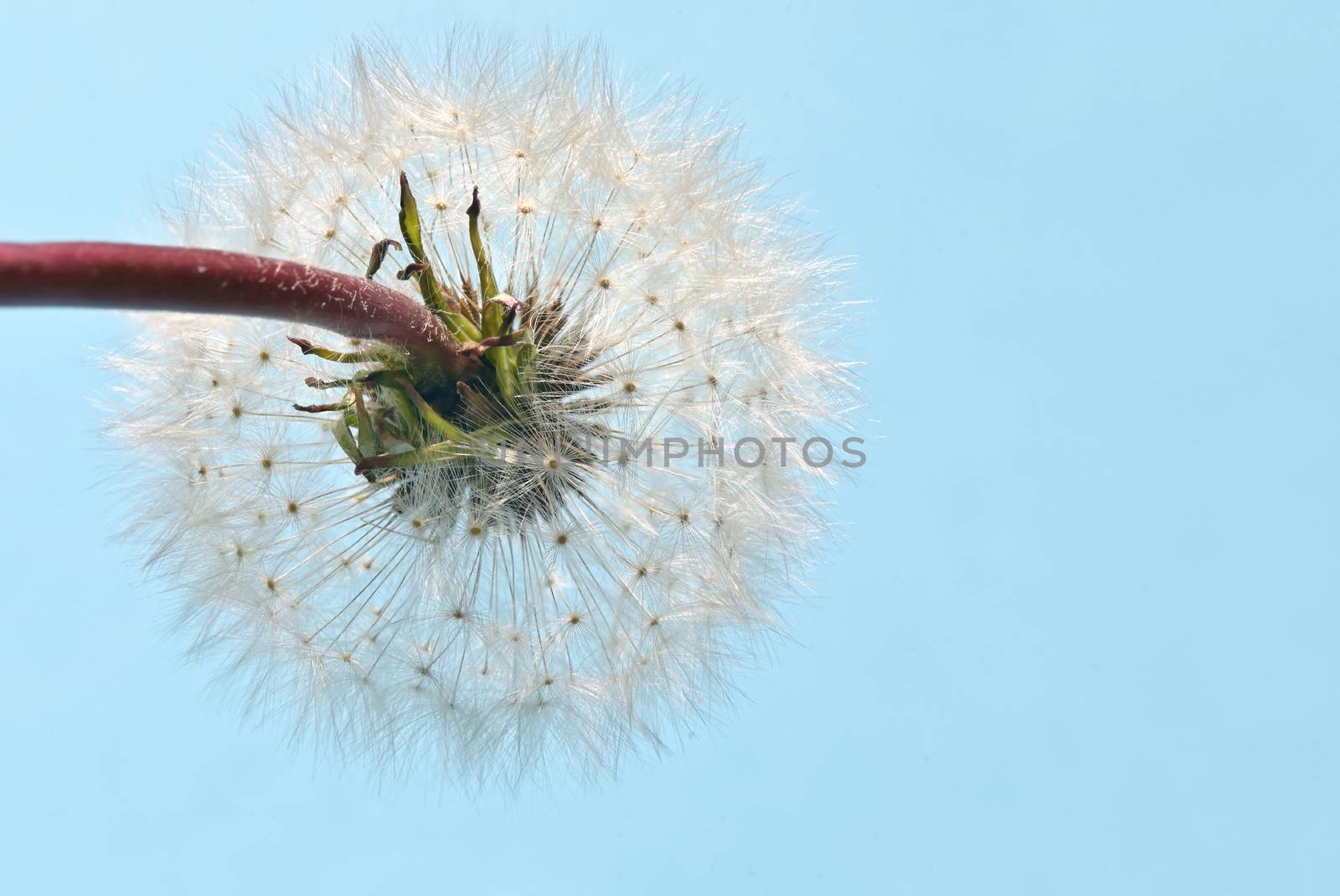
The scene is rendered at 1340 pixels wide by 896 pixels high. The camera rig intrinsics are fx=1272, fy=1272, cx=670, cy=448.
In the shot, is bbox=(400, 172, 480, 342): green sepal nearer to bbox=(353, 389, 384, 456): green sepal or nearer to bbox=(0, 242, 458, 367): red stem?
bbox=(0, 242, 458, 367): red stem

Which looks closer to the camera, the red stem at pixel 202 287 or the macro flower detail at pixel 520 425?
the red stem at pixel 202 287

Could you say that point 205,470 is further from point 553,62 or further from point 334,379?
point 553,62

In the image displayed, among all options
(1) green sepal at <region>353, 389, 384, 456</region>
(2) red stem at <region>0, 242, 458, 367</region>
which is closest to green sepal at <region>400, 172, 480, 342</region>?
(2) red stem at <region>0, 242, 458, 367</region>

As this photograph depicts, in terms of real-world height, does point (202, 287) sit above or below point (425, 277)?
below

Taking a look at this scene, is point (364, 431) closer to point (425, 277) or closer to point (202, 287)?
point (425, 277)

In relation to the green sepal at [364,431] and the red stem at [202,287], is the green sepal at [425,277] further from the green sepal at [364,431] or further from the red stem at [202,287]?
the green sepal at [364,431]

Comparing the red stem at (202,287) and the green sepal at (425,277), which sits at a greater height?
the green sepal at (425,277)

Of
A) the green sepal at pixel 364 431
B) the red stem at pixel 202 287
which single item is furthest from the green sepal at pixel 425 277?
the green sepal at pixel 364 431

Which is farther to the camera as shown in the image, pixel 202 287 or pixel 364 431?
pixel 364 431

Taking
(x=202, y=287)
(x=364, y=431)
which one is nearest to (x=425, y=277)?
(x=364, y=431)
